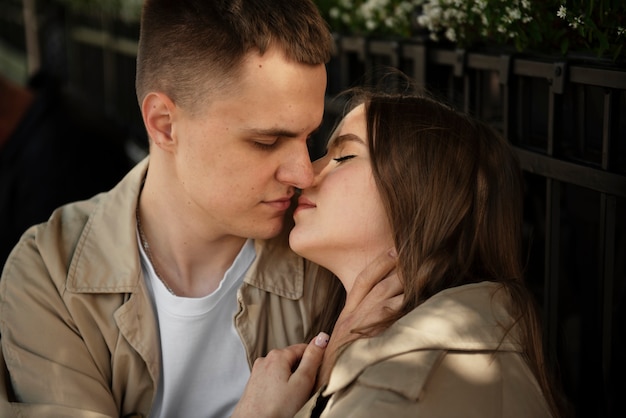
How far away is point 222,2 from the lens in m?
2.90

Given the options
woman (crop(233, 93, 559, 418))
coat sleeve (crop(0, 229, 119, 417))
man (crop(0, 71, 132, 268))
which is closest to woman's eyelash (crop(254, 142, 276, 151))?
woman (crop(233, 93, 559, 418))

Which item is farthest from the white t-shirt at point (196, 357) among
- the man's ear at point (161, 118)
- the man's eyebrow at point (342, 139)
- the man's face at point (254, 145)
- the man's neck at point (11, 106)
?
the man's neck at point (11, 106)

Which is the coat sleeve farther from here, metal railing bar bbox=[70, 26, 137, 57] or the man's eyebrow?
metal railing bar bbox=[70, 26, 137, 57]

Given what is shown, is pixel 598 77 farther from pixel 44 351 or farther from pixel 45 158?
pixel 45 158

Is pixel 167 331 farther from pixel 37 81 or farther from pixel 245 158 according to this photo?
pixel 37 81

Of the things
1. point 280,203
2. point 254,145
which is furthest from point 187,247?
point 254,145

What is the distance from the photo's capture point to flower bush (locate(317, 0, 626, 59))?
100 inches

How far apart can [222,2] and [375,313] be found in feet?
3.83

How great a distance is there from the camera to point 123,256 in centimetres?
289

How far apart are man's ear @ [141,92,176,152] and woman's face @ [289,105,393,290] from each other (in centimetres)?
57

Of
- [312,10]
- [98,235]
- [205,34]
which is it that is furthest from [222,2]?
[98,235]

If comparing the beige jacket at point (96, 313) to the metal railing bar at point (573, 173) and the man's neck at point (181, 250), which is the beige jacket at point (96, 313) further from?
the metal railing bar at point (573, 173)

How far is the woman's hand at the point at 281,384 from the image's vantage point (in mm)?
2479

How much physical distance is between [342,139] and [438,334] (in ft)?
2.63
